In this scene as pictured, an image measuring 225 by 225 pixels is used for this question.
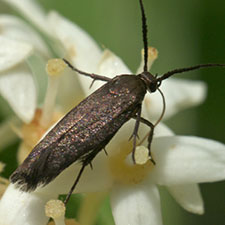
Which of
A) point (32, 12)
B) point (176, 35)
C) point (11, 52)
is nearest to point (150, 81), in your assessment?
point (11, 52)

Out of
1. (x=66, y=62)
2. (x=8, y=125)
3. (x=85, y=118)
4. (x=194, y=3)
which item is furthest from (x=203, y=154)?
(x=194, y=3)

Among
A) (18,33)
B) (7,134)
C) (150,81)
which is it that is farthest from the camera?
(7,134)

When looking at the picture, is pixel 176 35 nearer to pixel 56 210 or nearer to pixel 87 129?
pixel 87 129

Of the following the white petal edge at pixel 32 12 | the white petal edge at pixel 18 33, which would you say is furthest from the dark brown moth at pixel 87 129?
the white petal edge at pixel 32 12

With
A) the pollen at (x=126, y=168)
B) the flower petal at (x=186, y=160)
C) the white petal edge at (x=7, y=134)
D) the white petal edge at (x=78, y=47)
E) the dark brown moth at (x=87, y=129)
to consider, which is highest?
the white petal edge at (x=78, y=47)

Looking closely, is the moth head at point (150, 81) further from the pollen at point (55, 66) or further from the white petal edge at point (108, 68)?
the pollen at point (55, 66)

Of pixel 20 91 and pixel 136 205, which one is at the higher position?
pixel 20 91
